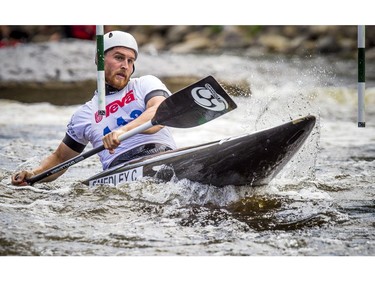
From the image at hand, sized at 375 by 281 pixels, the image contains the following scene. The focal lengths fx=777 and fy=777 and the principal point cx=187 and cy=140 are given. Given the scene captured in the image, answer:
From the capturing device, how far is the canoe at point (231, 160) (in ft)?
10.2

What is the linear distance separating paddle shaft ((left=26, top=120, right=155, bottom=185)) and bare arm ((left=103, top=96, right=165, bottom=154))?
0.03 meters

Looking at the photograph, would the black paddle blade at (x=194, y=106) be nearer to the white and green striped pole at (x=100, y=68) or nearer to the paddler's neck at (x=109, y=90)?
the white and green striped pole at (x=100, y=68)

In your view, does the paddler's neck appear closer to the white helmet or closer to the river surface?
the white helmet

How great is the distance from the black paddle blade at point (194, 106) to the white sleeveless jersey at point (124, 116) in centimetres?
24

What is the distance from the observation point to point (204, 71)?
25.1 feet

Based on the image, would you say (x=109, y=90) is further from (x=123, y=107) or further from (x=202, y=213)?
(x=202, y=213)

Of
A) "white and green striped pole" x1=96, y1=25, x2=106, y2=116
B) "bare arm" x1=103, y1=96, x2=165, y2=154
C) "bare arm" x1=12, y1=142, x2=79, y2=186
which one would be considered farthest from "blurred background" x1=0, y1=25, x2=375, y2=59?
"white and green striped pole" x1=96, y1=25, x2=106, y2=116

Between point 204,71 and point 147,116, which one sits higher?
point 204,71

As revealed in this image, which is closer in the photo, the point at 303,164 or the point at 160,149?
the point at 160,149

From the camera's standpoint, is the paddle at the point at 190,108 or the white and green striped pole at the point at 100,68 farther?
the white and green striped pole at the point at 100,68

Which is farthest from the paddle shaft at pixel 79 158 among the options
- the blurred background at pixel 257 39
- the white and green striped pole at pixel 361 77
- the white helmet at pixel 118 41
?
the blurred background at pixel 257 39
